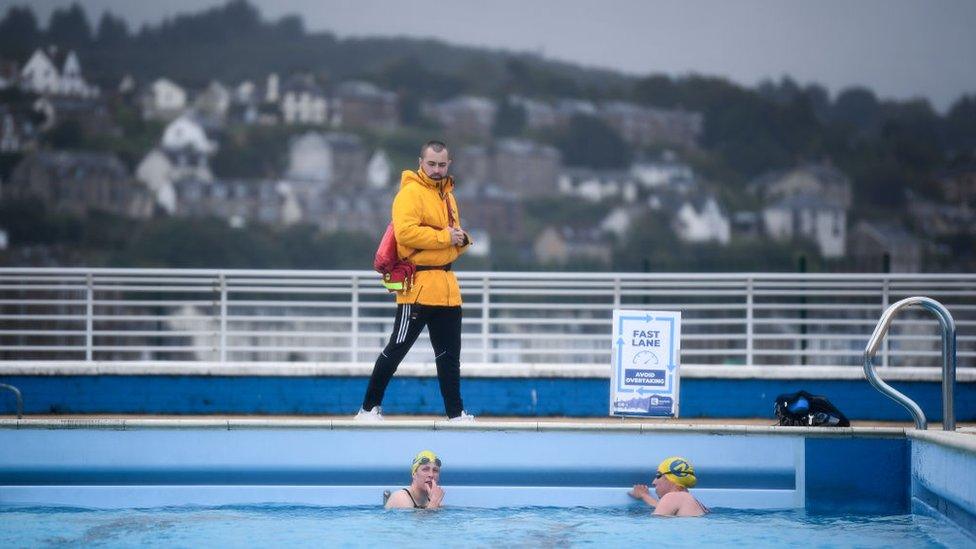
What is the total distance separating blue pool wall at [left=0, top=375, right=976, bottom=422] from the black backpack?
107 inches

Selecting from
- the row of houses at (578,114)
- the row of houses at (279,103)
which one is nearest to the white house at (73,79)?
the row of houses at (279,103)

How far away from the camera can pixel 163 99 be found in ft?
440

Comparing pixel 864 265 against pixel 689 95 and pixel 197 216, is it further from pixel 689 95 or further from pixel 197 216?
pixel 689 95

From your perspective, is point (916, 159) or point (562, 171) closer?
point (916, 159)

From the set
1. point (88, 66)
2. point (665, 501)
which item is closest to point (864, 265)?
point (665, 501)

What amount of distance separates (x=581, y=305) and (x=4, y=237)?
106354 mm

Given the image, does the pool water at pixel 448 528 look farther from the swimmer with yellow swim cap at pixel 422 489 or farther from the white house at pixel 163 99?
the white house at pixel 163 99

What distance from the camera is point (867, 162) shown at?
123 m

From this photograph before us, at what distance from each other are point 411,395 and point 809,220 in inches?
4293

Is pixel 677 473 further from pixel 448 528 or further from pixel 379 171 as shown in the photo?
pixel 379 171

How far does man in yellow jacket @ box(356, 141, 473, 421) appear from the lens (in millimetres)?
7918

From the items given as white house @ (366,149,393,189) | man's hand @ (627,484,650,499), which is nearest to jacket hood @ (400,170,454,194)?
man's hand @ (627,484,650,499)

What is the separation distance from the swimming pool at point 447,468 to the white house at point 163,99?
128m

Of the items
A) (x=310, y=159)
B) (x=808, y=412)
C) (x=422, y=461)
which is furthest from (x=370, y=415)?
(x=310, y=159)
